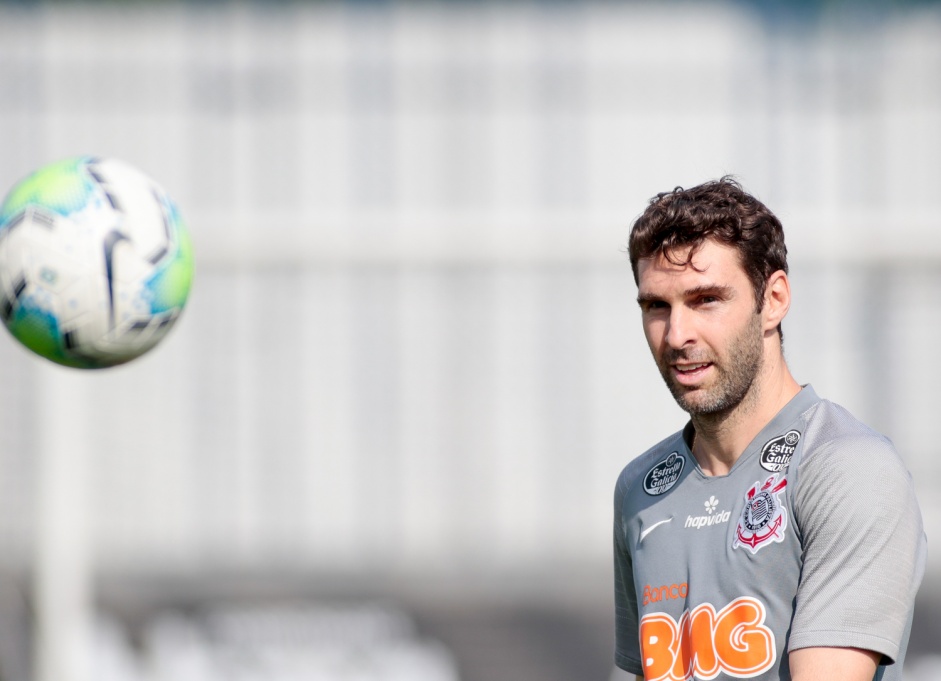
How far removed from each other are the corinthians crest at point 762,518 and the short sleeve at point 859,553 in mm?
51

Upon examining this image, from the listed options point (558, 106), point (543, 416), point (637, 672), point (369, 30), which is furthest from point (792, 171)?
point (637, 672)

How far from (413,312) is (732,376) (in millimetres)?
6451

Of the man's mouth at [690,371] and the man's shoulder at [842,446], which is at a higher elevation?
the man's mouth at [690,371]

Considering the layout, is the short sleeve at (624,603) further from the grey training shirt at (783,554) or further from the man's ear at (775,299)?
the man's ear at (775,299)

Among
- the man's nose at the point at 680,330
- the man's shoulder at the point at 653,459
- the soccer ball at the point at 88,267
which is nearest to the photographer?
the man's nose at the point at 680,330

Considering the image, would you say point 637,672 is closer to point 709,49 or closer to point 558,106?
point 558,106

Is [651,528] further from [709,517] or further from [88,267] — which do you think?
[88,267]

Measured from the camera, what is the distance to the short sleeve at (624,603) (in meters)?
2.84

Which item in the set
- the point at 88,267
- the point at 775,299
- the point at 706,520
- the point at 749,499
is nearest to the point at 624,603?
the point at 706,520

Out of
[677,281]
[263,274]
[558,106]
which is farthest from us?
[558,106]

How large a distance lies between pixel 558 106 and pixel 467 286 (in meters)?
2.55

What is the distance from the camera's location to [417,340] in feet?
28.8

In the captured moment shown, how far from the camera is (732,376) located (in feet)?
8.03

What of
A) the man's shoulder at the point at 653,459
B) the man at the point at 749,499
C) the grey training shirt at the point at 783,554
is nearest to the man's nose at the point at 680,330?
the man at the point at 749,499
